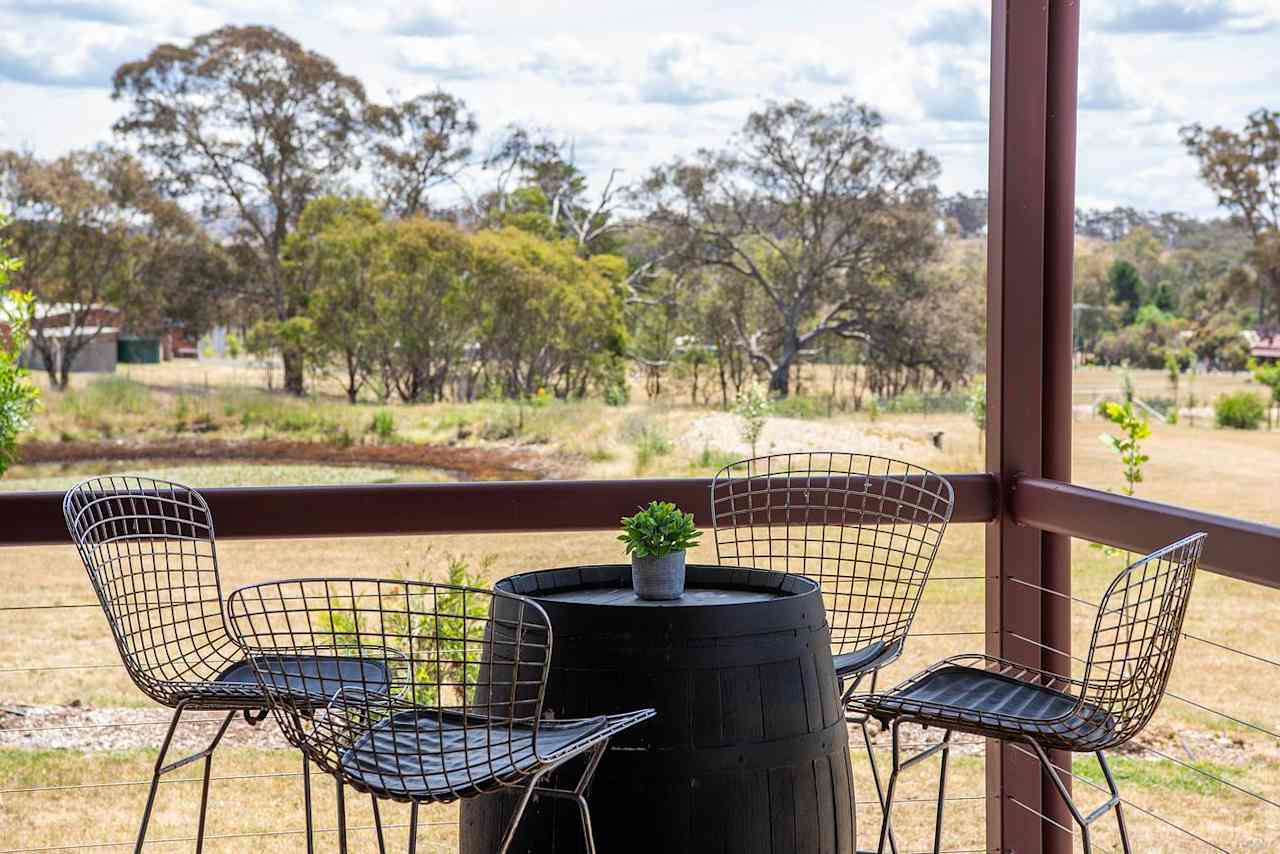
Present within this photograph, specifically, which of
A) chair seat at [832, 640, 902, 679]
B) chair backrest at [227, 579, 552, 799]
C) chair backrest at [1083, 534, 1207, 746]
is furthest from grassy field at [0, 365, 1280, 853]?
chair backrest at [227, 579, 552, 799]

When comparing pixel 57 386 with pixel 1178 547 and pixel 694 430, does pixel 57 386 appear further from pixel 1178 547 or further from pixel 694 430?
pixel 1178 547

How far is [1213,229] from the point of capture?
11273 millimetres

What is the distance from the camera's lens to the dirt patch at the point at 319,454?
35.4ft

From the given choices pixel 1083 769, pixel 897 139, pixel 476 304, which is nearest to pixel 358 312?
pixel 476 304

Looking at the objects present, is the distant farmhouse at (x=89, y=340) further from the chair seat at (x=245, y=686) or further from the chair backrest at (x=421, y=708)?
the chair backrest at (x=421, y=708)

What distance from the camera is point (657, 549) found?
216 cm

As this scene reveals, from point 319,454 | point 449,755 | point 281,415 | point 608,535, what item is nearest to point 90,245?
point 281,415

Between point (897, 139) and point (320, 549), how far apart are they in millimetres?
6238

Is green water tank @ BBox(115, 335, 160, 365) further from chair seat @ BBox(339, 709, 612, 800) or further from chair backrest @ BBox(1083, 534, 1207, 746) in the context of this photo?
chair backrest @ BBox(1083, 534, 1207, 746)

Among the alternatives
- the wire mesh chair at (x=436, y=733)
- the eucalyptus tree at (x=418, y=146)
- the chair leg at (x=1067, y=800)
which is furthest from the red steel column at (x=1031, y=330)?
the eucalyptus tree at (x=418, y=146)

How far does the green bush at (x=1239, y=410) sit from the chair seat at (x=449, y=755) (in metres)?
10.5

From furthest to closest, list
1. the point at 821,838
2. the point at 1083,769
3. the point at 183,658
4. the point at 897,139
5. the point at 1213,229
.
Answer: the point at 897,139, the point at 1213,229, the point at 1083,769, the point at 183,658, the point at 821,838

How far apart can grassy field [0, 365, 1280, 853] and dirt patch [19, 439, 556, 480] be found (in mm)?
76

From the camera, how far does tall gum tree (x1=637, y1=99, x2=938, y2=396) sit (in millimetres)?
11633
